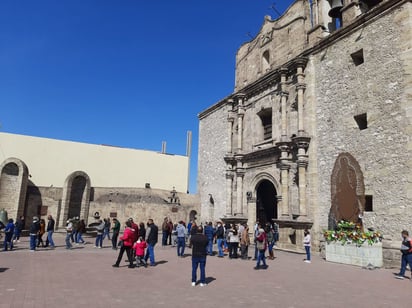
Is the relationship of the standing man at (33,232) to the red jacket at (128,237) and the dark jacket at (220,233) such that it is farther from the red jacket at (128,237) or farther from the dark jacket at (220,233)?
the dark jacket at (220,233)

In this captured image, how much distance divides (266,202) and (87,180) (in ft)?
50.4

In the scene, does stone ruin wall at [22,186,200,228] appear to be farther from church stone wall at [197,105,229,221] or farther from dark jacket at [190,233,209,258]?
dark jacket at [190,233,209,258]

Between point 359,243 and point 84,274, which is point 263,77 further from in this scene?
point 84,274

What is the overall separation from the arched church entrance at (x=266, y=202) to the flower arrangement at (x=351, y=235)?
667cm

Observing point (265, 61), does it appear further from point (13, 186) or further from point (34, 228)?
point (13, 186)

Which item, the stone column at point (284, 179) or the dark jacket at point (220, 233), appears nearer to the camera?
the dark jacket at point (220, 233)

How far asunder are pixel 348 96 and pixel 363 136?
1952 millimetres

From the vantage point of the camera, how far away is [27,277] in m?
7.61

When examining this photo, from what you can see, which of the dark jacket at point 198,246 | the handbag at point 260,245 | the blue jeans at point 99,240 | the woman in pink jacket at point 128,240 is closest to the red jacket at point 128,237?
the woman in pink jacket at point 128,240

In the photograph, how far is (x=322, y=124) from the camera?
1452 centimetres

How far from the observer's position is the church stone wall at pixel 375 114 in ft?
36.2

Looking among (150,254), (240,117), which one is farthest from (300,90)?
(150,254)

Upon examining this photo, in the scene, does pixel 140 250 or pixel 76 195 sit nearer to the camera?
pixel 140 250

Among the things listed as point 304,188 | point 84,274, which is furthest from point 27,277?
point 304,188
